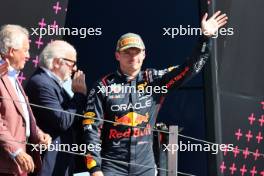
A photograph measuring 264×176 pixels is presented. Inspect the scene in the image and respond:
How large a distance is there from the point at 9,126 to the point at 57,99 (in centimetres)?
41

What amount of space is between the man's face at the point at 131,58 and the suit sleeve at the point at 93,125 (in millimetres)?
227

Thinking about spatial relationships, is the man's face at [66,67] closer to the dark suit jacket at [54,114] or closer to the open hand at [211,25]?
the dark suit jacket at [54,114]

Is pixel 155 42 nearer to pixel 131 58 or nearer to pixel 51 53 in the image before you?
pixel 131 58

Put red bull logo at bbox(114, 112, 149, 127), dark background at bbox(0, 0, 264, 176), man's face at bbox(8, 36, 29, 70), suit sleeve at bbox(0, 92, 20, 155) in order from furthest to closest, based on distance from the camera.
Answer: dark background at bbox(0, 0, 264, 176)
red bull logo at bbox(114, 112, 149, 127)
man's face at bbox(8, 36, 29, 70)
suit sleeve at bbox(0, 92, 20, 155)

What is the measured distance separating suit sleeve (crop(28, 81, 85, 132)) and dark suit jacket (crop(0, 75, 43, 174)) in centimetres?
16

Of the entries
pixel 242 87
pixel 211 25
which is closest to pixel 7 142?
pixel 211 25

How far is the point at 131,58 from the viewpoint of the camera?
14.3ft

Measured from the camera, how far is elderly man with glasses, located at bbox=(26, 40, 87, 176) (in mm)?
4215

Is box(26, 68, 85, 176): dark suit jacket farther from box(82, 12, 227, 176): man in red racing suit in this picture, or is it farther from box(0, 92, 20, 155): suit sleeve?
box(0, 92, 20, 155): suit sleeve

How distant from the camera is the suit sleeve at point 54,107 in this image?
4.18 metres

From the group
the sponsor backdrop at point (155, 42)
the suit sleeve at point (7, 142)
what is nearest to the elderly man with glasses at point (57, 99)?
the suit sleeve at point (7, 142)

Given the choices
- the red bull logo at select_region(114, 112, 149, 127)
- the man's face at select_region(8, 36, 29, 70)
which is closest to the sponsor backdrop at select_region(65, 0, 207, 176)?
the red bull logo at select_region(114, 112, 149, 127)

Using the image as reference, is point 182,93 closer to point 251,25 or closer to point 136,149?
point 251,25

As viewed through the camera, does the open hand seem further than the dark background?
No
